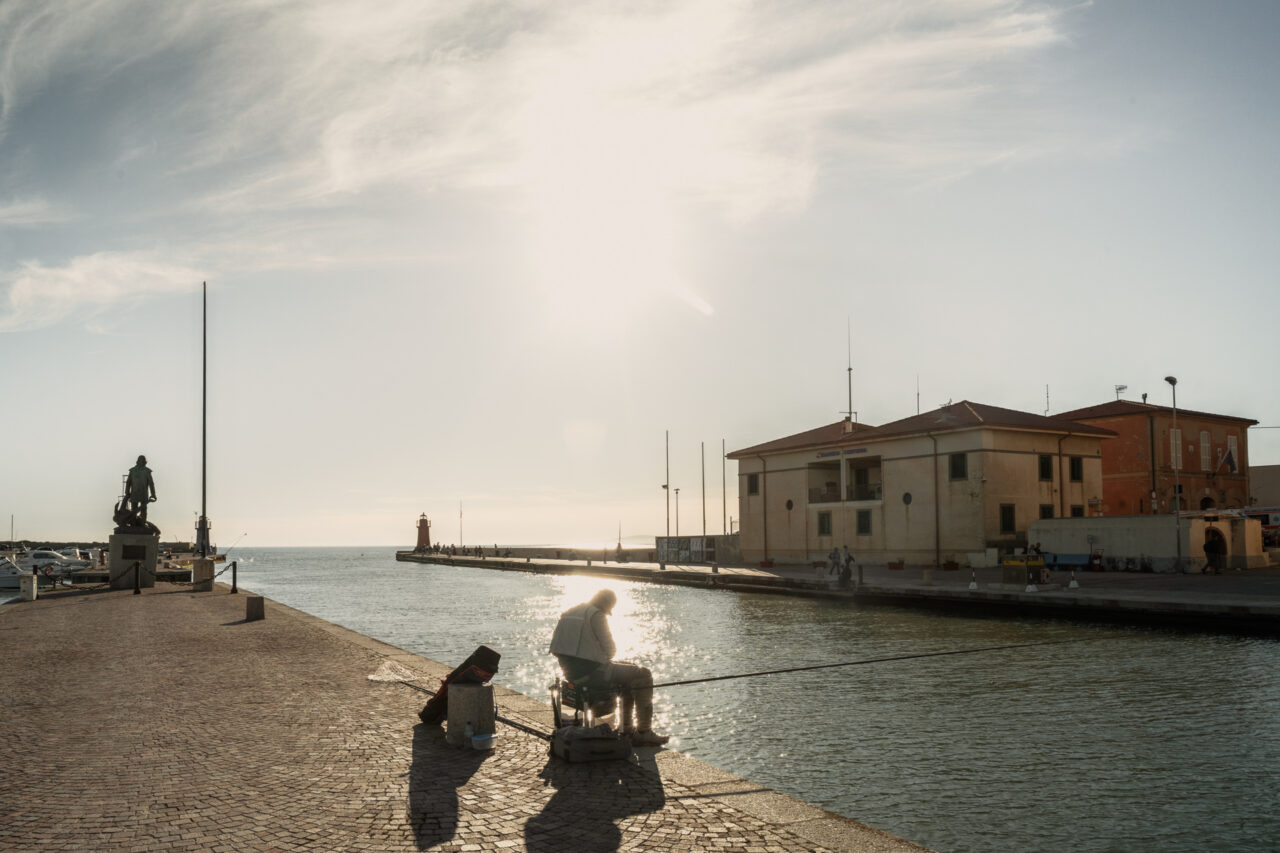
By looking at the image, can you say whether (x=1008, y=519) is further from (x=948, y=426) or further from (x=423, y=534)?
(x=423, y=534)

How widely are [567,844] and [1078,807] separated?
5634 millimetres

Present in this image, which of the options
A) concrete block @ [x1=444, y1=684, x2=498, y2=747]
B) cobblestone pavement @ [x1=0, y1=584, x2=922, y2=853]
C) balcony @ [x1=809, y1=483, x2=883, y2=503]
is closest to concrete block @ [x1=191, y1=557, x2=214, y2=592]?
cobblestone pavement @ [x1=0, y1=584, x2=922, y2=853]

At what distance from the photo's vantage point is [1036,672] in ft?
56.9

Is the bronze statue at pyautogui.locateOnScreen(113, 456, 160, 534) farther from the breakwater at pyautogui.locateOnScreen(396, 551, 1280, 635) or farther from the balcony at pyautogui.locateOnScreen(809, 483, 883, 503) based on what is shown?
the balcony at pyautogui.locateOnScreen(809, 483, 883, 503)

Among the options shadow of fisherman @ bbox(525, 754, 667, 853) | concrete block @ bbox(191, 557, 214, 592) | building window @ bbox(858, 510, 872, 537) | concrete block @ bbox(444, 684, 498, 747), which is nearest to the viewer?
shadow of fisherman @ bbox(525, 754, 667, 853)

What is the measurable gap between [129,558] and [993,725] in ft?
117

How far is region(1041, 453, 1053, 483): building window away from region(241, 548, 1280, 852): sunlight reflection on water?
2248cm

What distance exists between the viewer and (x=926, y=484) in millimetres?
47062

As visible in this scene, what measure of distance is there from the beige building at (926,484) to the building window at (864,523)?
56 mm

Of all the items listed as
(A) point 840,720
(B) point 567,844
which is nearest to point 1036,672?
(A) point 840,720

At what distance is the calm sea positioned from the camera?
28.6ft

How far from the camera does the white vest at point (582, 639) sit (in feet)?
28.7

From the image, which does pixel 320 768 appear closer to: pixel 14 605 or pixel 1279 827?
pixel 1279 827

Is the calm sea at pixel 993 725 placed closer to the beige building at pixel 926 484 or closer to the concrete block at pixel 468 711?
the concrete block at pixel 468 711
